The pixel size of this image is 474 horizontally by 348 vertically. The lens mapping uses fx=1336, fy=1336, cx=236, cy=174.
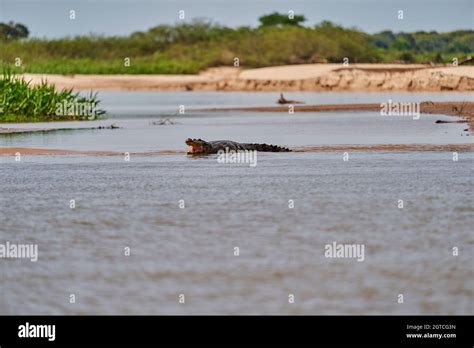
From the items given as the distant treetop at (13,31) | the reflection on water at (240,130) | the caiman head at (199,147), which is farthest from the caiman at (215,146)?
the distant treetop at (13,31)

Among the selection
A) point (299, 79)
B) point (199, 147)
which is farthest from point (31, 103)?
point (299, 79)

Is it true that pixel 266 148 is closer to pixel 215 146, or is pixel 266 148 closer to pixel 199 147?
pixel 215 146

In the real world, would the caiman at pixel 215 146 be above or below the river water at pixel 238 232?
above

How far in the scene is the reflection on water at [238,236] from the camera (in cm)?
1226

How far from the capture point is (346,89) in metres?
60.8

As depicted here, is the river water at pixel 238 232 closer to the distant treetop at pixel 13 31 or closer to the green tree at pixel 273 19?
the distant treetop at pixel 13 31

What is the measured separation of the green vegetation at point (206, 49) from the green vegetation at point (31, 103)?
26538mm

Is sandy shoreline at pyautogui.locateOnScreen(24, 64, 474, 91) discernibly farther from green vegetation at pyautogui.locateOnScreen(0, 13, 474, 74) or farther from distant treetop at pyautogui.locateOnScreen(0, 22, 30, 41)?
distant treetop at pyautogui.locateOnScreen(0, 22, 30, 41)

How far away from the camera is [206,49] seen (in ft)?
258

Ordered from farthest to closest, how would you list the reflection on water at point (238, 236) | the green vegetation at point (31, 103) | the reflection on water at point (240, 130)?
1. the green vegetation at point (31, 103)
2. the reflection on water at point (240, 130)
3. the reflection on water at point (238, 236)

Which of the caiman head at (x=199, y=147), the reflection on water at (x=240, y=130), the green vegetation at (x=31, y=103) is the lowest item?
the reflection on water at (x=240, y=130)
